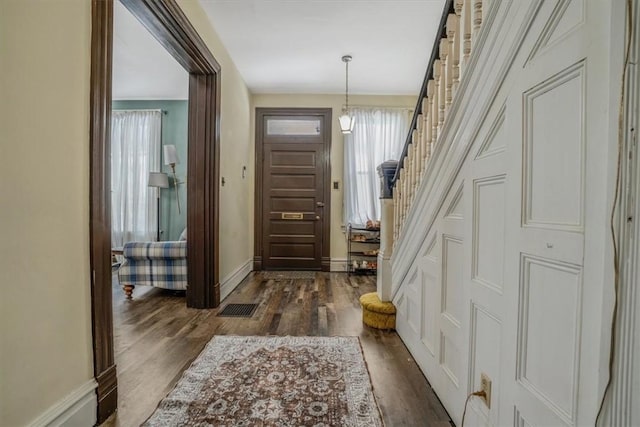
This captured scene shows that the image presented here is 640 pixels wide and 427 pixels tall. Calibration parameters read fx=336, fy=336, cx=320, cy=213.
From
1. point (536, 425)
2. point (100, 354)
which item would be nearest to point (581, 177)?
point (536, 425)

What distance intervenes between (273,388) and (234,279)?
2320 millimetres

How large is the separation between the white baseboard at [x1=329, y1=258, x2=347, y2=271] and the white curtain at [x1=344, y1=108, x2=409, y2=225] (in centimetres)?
60

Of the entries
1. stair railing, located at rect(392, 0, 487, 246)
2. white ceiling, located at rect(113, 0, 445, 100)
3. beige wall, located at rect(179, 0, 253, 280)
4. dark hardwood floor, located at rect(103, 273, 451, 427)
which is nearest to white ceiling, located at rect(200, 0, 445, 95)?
white ceiling, located at rect(113, 0, 445, 100)

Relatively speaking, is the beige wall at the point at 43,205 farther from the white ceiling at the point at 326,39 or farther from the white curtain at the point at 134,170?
the white curtain at the point at 134,170

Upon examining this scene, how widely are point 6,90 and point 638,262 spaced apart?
167 cm

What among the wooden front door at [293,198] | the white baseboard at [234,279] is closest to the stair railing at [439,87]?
the white baseboard at [234,279]

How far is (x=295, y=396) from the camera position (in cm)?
160

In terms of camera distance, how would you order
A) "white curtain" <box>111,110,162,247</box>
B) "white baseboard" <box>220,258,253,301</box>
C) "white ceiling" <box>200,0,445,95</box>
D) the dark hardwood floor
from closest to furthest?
the dark hardwood floor < "white ceiling" <box>200,0,445,95</box> < "white baseboard" <box>220,258,253,301</box> < "white curtain" <box>111,110,162,247</box>

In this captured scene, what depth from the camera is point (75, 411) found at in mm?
1296

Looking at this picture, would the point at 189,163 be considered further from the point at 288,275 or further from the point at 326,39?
the point at 288,275

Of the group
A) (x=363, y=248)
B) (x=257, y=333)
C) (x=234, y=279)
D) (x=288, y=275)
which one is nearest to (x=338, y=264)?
(x=363, y=248)

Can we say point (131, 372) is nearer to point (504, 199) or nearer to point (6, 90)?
point (6, 90)

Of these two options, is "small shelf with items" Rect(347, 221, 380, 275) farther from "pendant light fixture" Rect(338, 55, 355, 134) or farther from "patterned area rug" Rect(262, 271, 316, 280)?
"pendant light fixture" Rect(338, 55, 355, 134)

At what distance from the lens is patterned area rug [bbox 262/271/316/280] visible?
4461 mm
